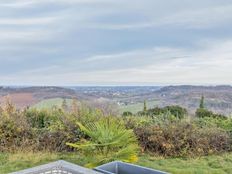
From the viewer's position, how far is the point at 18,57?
362 inches

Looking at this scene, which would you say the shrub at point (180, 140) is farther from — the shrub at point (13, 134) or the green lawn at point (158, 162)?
the shrub at point (13, 134)

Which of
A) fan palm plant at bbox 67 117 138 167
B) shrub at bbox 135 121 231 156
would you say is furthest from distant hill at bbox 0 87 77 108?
fan palm plant at bbox 67 117 138 167

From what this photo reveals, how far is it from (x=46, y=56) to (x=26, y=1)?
1.68 meters

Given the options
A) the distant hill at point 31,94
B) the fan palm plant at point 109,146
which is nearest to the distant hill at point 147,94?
the distant hill at point 31,94

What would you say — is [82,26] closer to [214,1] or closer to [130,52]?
[130,52]

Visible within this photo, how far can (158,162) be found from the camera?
6488 millimetres

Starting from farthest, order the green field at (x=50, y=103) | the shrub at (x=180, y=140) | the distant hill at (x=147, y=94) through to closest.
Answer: the distant hill at (x=147, y=94) < the green field at (x=50, y=103) < the shrub at (x=180, y=140)

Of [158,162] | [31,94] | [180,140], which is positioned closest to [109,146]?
[158,162]

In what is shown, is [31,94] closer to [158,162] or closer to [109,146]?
[158,162]

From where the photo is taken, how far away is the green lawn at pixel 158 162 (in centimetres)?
592

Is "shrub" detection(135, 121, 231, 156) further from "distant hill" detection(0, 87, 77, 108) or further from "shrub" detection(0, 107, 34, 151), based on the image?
"distant hill" detection(0, 87, 77, 108)

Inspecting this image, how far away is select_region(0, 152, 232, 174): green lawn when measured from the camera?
5918 millimetres

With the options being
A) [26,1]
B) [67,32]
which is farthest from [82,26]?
[26,1]

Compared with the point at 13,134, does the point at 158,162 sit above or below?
below
